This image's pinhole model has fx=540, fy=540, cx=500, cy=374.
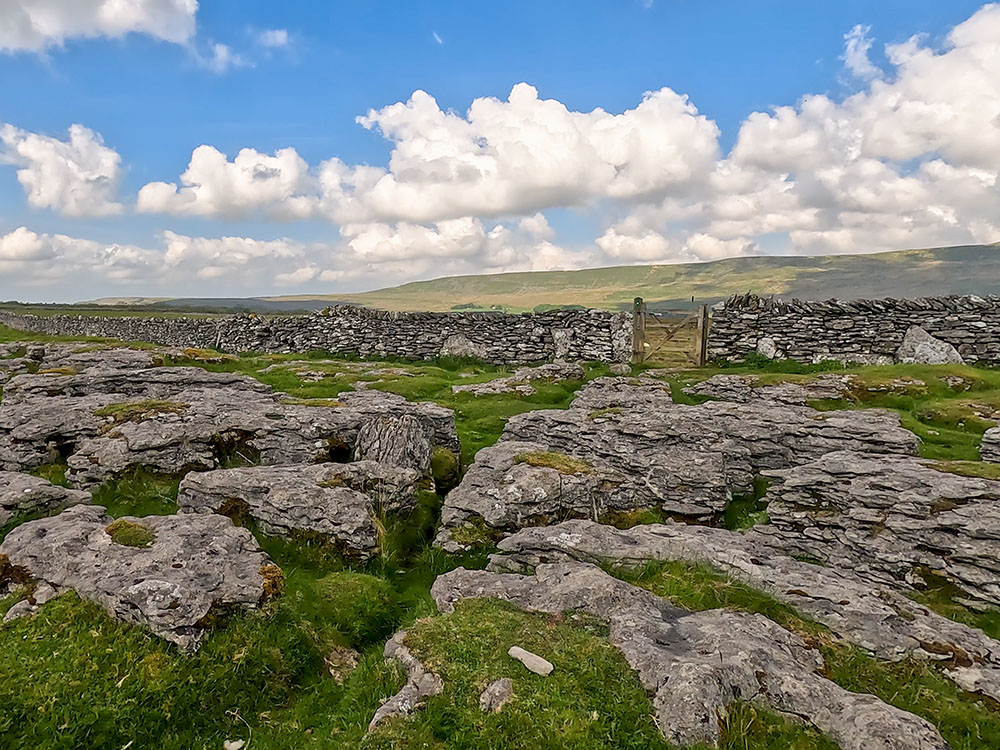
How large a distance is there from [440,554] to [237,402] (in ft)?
31.5

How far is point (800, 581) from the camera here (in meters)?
8.89

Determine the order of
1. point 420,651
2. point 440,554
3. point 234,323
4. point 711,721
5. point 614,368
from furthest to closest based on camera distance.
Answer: point 234,323, point 614,368, point 440,554, point 420,651, point 711,721

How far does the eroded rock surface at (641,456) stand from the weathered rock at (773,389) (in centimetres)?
188

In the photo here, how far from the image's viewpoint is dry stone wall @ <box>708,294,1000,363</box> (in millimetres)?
28625

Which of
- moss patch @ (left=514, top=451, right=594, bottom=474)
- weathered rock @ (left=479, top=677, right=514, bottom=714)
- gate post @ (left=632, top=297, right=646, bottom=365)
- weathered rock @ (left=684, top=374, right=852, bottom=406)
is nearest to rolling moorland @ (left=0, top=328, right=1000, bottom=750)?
weathered rock @ (left=479, top=677, right=514, bottom=714)

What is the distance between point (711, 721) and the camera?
A: 18.8ft

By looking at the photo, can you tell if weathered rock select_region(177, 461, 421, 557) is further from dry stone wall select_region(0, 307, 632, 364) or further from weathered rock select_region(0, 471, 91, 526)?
dry stone wall select_region(0, 307, 632, 364)

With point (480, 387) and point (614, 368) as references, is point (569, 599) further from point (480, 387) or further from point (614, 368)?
point (614, 368)

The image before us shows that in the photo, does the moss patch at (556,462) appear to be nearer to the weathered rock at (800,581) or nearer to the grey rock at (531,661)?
the weathered rock at (800,581)

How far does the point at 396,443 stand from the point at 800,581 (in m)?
9.51

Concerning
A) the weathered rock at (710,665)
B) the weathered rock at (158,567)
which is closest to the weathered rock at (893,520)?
the weathered rock at (710,665)

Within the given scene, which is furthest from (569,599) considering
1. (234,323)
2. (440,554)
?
(234,323)

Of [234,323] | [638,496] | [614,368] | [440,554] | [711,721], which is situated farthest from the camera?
[234,323]

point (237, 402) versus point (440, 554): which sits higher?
point (237, 402)
